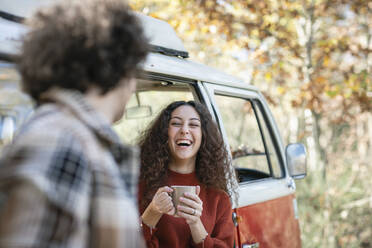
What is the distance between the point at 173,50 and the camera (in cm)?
302

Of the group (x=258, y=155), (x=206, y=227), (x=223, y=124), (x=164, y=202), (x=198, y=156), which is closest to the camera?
(x=164, y=202)

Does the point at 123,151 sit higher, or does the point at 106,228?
the point at 123,151

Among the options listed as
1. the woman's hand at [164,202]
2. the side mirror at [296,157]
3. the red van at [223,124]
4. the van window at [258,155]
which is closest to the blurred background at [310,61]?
the red van at [223,124]

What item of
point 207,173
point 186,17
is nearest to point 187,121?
point 207,173

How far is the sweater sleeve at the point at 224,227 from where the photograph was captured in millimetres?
2476

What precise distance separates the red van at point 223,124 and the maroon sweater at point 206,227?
0.89 ft

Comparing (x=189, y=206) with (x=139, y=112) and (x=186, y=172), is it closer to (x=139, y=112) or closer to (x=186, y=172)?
(x=186, y=172)

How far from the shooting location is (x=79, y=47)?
1.14 meters

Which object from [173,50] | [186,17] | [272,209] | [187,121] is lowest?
[272,209]

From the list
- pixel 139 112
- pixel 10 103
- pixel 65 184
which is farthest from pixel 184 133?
pixel 139 112

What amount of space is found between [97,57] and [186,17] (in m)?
5.81

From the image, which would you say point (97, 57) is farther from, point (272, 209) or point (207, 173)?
point (272, 209)

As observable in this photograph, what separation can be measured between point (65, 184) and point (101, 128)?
0.19 metres

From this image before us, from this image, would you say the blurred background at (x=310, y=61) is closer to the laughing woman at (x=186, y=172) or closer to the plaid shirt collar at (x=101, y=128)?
the laughing woman at (x=186, y=172)
